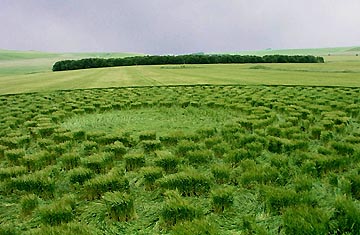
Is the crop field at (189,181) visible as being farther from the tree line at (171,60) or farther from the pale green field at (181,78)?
the tree line at (171,60)

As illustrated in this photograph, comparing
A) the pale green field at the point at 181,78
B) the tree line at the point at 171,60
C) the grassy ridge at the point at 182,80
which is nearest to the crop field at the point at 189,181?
the grassy ridge at the point at 182,80

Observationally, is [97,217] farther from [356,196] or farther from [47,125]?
[47,125]

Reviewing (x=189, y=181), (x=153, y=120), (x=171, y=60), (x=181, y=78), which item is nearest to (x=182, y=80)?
(x=181, y=78)

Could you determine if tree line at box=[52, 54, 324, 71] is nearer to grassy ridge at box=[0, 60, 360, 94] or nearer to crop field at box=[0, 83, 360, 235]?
grassy ridge at box=[0, 60, 360, 94]

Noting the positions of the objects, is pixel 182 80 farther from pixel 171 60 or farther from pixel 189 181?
pixel 171 60

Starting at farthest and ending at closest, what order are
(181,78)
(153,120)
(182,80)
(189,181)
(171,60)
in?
(171,60) < (181,78) < (182,80) < (153,120) < (189,181)

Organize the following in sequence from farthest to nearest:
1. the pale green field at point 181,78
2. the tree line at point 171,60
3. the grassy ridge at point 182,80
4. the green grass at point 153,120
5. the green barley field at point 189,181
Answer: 1. the tree line at point 171,60
2. the pale green field at point 181,78
3. the grassy ridge at point 182,80
4. the green grass at point 153,120
5. the green barley field at point 189,181

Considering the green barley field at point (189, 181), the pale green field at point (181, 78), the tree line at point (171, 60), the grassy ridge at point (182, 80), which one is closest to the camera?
the green barley field at point (189, 181)

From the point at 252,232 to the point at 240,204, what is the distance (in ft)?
3.11

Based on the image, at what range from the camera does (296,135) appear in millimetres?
9047

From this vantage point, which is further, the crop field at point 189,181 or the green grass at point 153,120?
the green grass at point 153,120

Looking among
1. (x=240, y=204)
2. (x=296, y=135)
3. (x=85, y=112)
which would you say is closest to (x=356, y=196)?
(x=240, y=204)

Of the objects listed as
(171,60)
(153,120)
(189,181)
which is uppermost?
(189,181)

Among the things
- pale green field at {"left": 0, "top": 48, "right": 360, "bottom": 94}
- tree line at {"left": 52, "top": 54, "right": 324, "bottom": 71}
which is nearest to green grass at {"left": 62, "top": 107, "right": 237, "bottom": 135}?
pale green field at {"left": 0, "top": 48, "right": 360, "bottom": 94}
